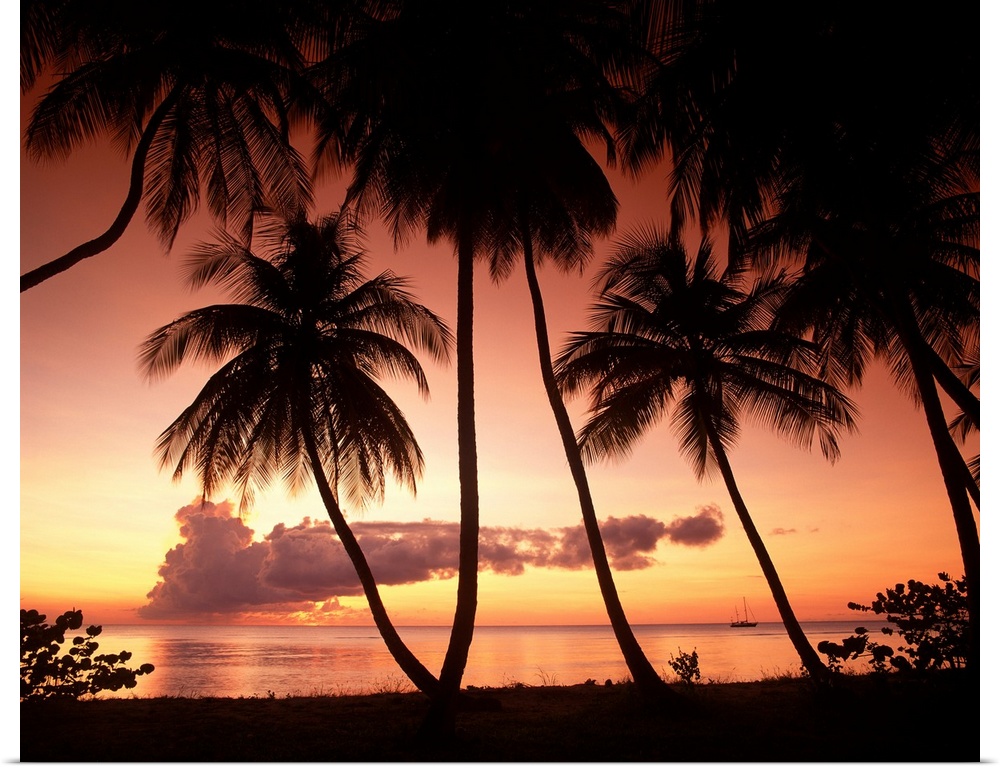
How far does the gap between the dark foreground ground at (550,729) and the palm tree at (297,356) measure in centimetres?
394

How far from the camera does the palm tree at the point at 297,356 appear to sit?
1090 cm

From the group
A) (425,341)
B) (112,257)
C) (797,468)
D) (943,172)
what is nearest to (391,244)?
(425,341)

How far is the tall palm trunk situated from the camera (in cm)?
672

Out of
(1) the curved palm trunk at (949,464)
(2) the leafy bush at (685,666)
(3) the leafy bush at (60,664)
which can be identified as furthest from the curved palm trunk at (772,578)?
(3) the leafy bush at (60,664)

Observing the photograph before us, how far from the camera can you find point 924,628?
8672 mm

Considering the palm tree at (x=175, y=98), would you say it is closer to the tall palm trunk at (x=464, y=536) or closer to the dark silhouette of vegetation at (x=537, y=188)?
the dark silhouette of vegetation at (x=537, y=188)

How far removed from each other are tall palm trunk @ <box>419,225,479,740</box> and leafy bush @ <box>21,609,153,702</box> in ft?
16.1

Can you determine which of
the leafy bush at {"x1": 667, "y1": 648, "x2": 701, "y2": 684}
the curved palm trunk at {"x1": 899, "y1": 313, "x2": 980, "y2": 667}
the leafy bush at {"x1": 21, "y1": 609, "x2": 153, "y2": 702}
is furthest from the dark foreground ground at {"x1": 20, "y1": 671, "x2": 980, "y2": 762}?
the curved palm trunk at {"x1": 899, "y1": 313, "x2": 980, "y2": 667}

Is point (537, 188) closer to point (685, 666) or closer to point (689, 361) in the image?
point (689, 361)

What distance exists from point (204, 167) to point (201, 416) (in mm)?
4438

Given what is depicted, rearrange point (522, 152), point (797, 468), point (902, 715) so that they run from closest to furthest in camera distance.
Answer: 1. point (902, 715)
2. point (522, 152)
3. point (797, 468)

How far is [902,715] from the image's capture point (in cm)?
727

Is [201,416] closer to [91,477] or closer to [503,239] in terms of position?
[91,477]

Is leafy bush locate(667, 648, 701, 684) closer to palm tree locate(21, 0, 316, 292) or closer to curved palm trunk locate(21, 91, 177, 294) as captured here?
palm tree locate(21, 0, 316, 292)
